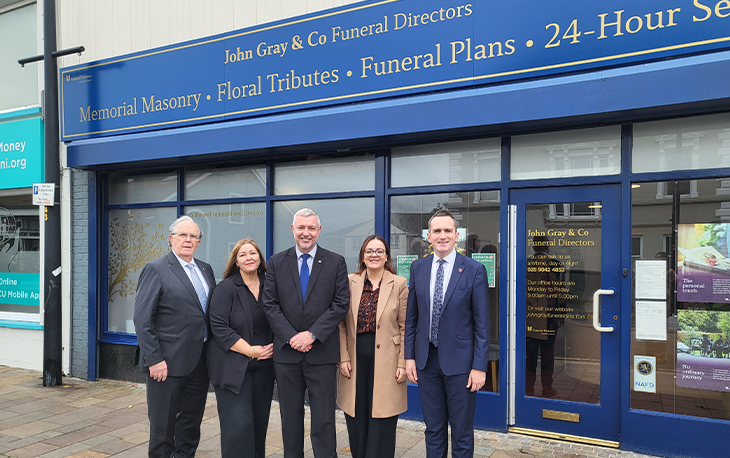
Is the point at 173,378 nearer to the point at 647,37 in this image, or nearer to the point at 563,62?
the point at 563,62

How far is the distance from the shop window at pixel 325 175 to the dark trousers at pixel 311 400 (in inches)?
93.7

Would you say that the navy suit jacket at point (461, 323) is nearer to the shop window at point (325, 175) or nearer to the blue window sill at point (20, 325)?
the shop window at point (325, 175)

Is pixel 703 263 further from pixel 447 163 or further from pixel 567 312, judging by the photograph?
pixel 447 163

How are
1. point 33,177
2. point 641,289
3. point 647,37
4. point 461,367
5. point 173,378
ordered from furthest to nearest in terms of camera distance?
point 33,177 → point 641,289 → point 647,37 → point 173,378 → point 461,367

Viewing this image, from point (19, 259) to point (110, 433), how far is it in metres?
4.40

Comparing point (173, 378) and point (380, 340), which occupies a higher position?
point (380, 340)

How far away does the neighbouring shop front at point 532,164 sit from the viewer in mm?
4066

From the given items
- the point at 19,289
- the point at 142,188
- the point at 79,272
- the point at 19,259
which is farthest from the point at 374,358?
the point at 19,259

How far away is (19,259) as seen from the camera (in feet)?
25.9

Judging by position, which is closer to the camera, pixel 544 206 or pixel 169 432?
pixel 169 432

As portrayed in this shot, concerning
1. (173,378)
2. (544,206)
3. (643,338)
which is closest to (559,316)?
(643,338)

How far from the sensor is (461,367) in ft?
11.0

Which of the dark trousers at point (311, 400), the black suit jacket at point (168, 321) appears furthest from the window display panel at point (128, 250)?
the dark trousers at point (311, 400)

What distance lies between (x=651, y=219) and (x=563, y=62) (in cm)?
145
